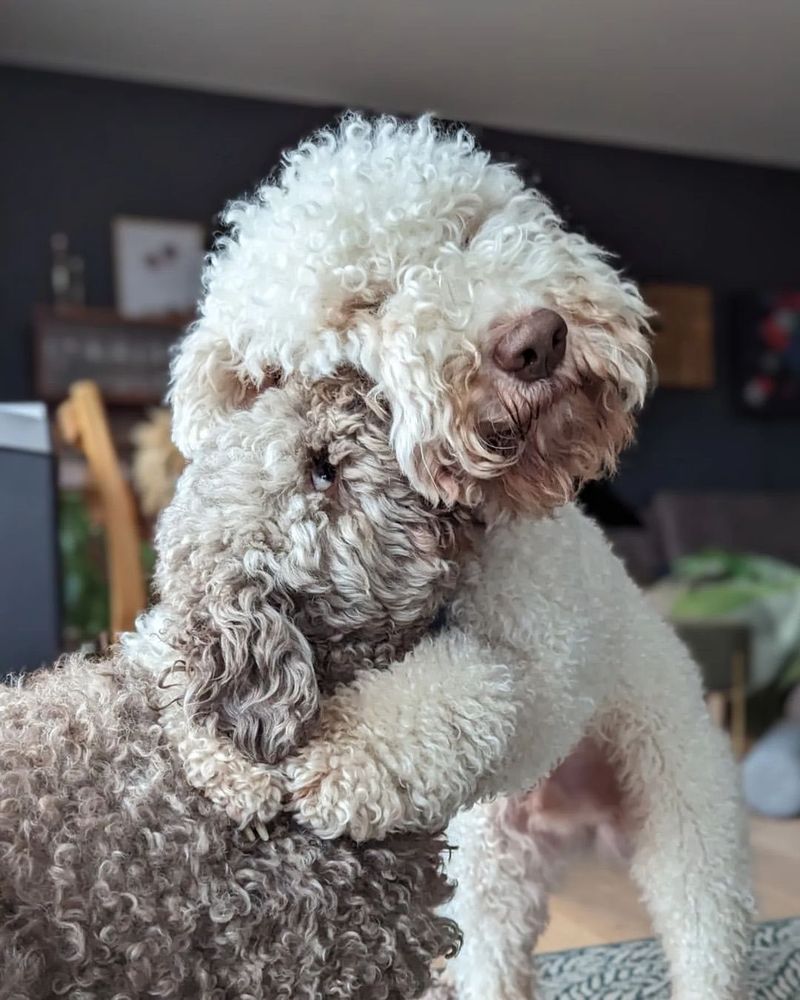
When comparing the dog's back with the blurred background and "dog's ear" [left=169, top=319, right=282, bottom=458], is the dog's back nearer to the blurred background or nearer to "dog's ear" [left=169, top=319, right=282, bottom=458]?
"dog's ear" [left=169, top=319, right=282, bottom=458]

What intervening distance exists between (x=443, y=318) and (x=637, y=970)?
34.6 inches

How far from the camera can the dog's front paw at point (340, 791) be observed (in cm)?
53

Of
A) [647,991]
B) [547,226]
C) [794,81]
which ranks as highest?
[794,81]

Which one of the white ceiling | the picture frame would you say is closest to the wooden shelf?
the white ceiling

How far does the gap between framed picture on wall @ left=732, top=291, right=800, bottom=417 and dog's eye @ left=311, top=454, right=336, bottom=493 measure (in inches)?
Result: 186

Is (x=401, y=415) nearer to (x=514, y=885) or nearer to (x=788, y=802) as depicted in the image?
(x=514, y=885)

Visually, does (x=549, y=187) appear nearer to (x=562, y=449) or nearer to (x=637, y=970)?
(x=637, y=970)

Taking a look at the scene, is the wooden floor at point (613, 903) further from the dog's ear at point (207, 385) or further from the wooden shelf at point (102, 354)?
the wooden shelf at point (102, 354)

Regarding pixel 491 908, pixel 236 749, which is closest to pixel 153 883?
pixel 236 749

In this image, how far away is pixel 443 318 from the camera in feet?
1.82

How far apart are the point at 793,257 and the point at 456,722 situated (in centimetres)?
524

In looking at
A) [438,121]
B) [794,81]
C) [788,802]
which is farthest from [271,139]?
[438,121]

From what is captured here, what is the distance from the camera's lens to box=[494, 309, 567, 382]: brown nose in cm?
54

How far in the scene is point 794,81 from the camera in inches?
163
